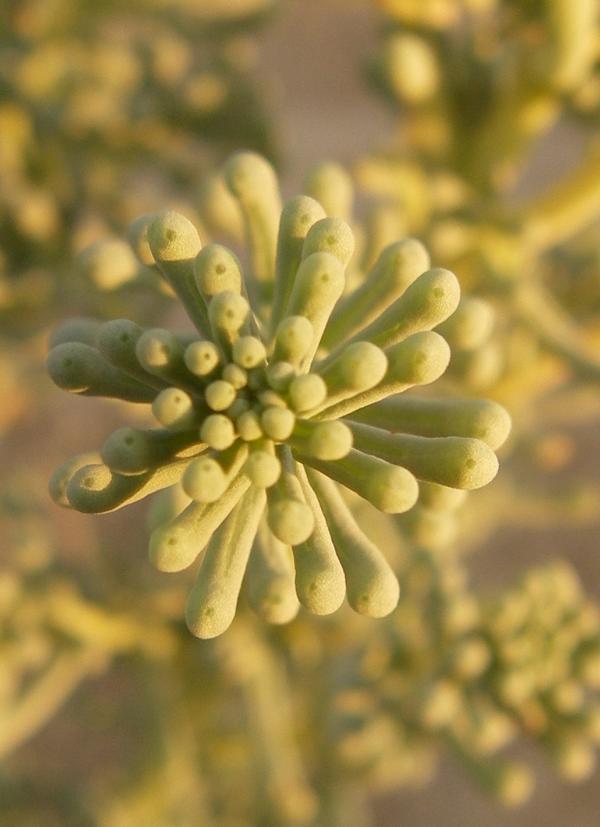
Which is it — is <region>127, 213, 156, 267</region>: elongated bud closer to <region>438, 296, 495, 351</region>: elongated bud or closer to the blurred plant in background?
<region>438, 296, 495, 351</region>: elongated bud

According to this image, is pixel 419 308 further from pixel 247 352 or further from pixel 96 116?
pixel 96 116

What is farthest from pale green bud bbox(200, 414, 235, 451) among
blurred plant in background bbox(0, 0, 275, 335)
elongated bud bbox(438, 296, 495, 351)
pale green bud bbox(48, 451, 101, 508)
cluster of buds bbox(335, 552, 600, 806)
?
blurred plant in background bbox(0, 0, 275, 335)

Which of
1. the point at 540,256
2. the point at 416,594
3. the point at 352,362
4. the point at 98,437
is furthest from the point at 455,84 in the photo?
the point at 98,437

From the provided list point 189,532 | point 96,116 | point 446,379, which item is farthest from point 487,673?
point 96,116

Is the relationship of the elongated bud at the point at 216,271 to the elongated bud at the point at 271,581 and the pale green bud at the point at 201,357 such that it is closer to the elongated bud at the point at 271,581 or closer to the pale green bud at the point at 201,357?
the pale green bud at the point at 201,357

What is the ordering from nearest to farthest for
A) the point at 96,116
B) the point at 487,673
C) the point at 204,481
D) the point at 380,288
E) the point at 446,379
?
the point at 204,481
the point at 380,288
the point at 446,379
the point at 487,673
the point at 96,116

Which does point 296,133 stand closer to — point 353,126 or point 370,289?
point 353,126
